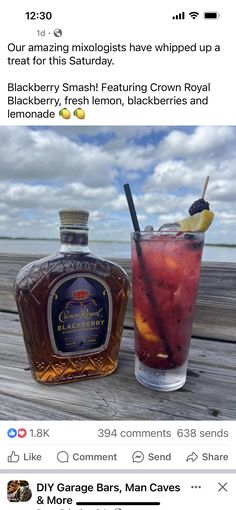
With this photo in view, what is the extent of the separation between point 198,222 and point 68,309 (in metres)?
0.40

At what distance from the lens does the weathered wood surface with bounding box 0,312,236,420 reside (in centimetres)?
71

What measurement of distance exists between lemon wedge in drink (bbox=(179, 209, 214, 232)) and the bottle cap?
25 centimetres

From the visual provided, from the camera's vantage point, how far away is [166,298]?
0.82 m

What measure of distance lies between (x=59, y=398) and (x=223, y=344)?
2.26 ft

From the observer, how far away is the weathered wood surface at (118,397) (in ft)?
2.34
